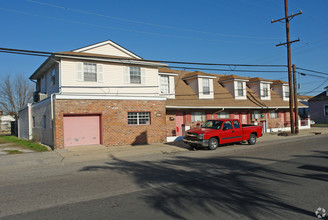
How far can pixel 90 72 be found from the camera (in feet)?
54.1

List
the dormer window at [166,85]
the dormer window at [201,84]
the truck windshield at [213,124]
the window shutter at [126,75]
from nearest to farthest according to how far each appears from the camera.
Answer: the truck windshield at [213,124] < the window shutter at [126,75] < the dormer window at [166,85] < the dormer window at [201,84]

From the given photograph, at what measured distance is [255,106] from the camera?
25.8 metres

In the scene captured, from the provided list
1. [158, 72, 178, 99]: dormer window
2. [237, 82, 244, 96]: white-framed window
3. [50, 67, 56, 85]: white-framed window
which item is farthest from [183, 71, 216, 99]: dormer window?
[50, 67, 56, 85]: white-framed window

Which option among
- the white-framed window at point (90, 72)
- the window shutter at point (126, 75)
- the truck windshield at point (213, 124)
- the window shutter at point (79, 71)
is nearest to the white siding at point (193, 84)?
the truck windshield at point (213, 124)

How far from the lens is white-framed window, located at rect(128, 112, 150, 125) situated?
1738 centimetres

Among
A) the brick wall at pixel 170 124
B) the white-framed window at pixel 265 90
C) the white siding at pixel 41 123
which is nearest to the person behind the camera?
the white siding at pixel 41 123

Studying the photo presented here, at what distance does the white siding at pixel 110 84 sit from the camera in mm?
15727

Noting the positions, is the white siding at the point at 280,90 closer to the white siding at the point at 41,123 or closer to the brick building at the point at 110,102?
the brick building at the point at 110,102

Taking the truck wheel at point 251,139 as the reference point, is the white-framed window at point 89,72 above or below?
above

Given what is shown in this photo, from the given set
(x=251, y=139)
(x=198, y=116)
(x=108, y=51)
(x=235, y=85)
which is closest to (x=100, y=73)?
(x=108, y=51)

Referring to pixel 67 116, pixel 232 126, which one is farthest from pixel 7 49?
pixel 232 126

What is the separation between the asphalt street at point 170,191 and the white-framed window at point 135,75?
9003mm

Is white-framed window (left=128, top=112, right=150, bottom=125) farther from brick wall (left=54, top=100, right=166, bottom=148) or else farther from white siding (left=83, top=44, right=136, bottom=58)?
white siding (left=83, top=44, right=136, bottom=58)

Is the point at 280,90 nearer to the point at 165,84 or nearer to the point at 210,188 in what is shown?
the point at 165,84
